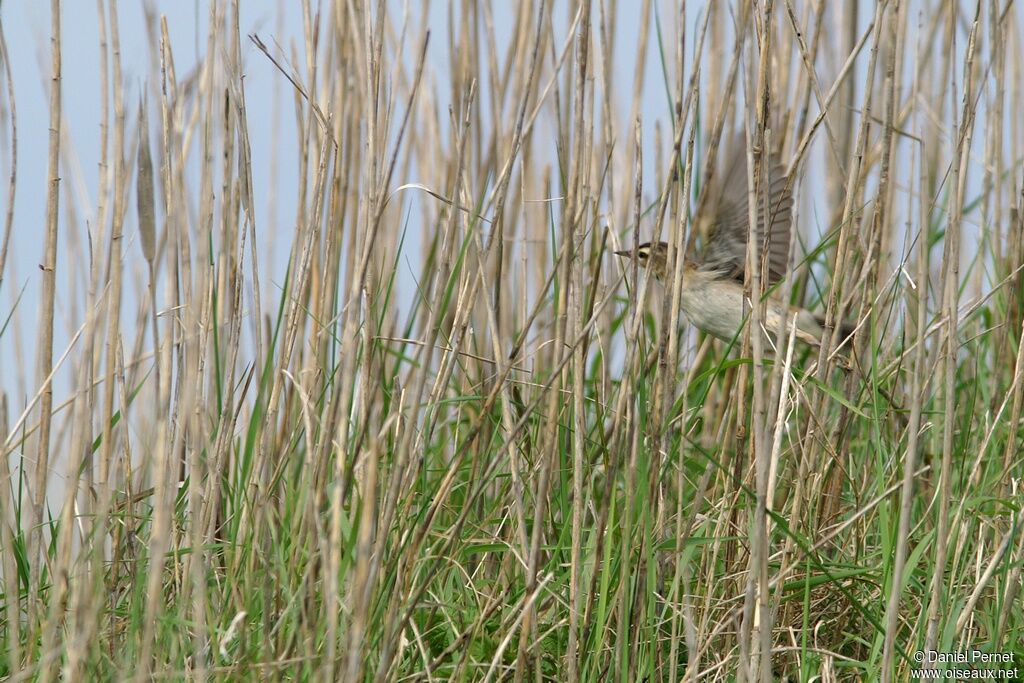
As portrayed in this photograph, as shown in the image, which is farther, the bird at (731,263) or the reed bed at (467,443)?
the bird at (731,263)

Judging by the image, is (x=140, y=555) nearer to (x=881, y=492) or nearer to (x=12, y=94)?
(x=12, y=94)

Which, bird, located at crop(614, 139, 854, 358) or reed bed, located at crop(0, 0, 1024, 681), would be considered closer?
reed bed, located at crop(0, 0, 1024, 681)

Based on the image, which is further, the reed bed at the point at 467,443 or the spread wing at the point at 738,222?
the spread wing at the point at 738,222

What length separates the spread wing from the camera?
2375 mm

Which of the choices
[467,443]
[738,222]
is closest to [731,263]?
[738,222]

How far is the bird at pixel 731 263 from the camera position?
242cm

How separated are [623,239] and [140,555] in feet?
4.09

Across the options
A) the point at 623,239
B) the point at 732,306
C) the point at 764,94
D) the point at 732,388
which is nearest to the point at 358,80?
the point at 764,94

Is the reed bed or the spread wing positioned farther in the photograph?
the spread wing

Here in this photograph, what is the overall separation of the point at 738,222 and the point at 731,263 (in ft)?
0.76

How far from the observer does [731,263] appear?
289 centimetres

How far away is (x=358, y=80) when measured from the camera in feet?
6.17

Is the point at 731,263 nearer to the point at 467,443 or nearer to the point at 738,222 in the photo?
the point at 738,222

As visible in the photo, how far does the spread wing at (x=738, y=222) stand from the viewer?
2.38m
